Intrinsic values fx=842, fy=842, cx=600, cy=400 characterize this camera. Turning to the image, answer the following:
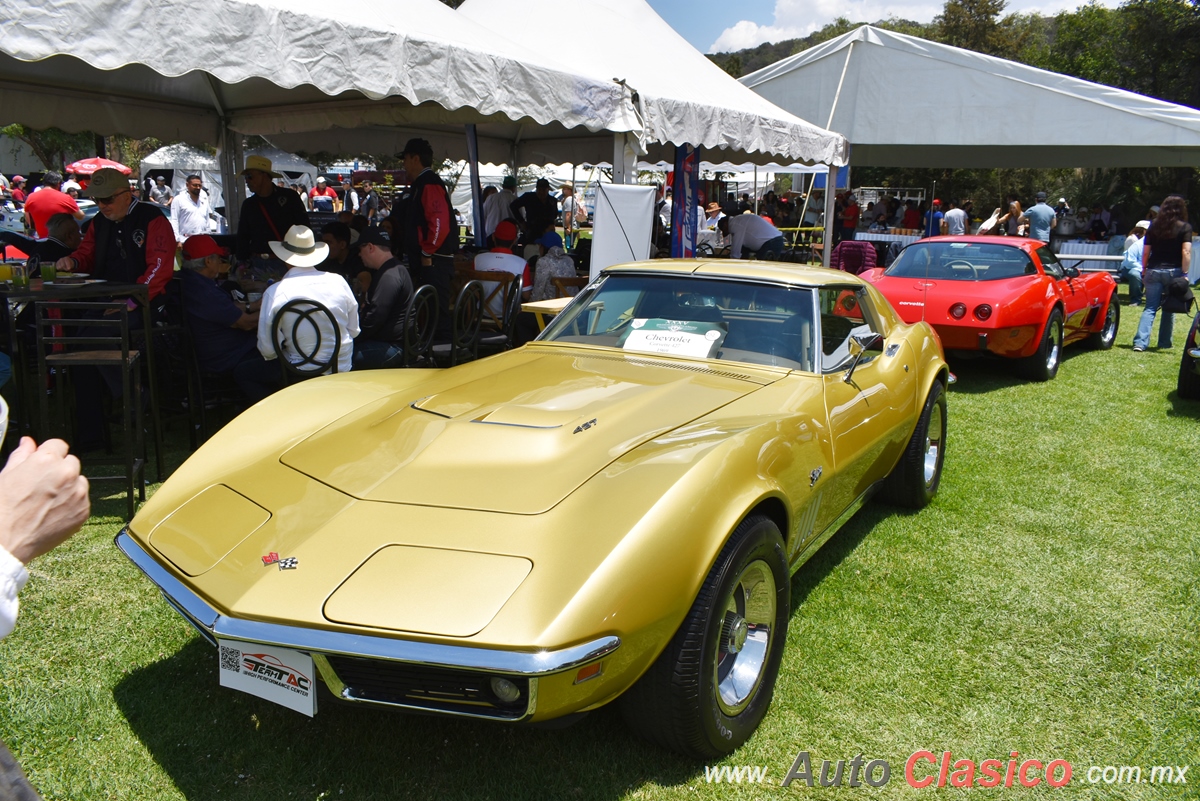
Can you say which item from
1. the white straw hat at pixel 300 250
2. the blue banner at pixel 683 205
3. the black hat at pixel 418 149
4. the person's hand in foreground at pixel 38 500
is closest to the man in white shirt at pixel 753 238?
the blue banner at pixel 683 205

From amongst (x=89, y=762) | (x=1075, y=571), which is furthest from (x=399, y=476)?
(x=1075, y=571)

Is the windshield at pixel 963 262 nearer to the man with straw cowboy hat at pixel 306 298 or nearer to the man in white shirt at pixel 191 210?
the man with straw cowboy hat at pixel 306 298

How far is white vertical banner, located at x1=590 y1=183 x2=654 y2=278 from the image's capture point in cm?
709

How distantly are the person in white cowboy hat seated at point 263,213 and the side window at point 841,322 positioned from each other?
5.83 meters

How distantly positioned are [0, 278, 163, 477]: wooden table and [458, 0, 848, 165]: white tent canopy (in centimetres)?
432

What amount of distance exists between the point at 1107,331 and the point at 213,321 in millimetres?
10008

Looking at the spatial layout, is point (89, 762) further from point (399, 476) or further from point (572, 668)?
point (572, 668)

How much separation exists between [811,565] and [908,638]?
0.68m

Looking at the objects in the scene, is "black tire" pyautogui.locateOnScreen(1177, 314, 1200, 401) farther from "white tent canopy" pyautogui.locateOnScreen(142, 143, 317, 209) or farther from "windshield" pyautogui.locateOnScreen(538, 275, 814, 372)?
"white tent canopy" pyautogui.locateOnScreen(142, 143, 317, 209)

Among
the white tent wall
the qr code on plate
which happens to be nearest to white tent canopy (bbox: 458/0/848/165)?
the white tent wall

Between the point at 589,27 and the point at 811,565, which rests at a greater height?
the point at 589,27

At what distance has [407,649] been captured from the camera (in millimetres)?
1904

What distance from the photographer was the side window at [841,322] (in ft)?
11.9

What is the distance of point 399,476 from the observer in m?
2.54
